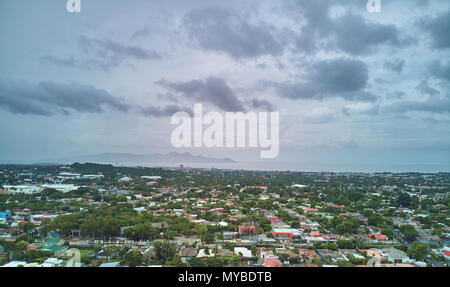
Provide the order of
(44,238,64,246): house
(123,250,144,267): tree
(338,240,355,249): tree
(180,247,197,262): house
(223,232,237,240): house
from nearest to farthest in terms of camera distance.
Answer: (123,250,144,267): tree → (180,247,197,262): house → (44,238,64,246): house → (338,240,355,249): tree → (223,232,237,240): house

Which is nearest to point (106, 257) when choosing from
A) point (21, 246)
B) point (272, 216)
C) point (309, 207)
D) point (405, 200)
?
point (21, 246)

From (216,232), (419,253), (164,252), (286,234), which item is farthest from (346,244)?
(164,252)

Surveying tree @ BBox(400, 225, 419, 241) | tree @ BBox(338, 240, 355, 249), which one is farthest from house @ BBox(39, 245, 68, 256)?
tree @ BBox(400, 225, 419, 241)

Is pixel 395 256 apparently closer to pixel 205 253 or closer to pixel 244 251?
pixel 244 251

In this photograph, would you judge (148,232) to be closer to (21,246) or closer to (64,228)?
(64,228)

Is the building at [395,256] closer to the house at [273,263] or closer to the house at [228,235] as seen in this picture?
the house at [273,263]

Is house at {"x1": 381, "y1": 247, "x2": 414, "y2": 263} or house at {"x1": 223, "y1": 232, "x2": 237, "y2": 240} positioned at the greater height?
house at {"x1": 381, "y1": 247, "x2": 414, "y2": 263}

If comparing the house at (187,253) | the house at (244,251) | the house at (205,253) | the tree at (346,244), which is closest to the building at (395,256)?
the tree at (346,244)

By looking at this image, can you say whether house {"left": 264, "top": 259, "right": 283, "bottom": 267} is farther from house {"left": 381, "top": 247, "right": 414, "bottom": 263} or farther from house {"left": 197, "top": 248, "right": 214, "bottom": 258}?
house {"left": 381, "top": 247, "right": 414, "bottom": 263}
